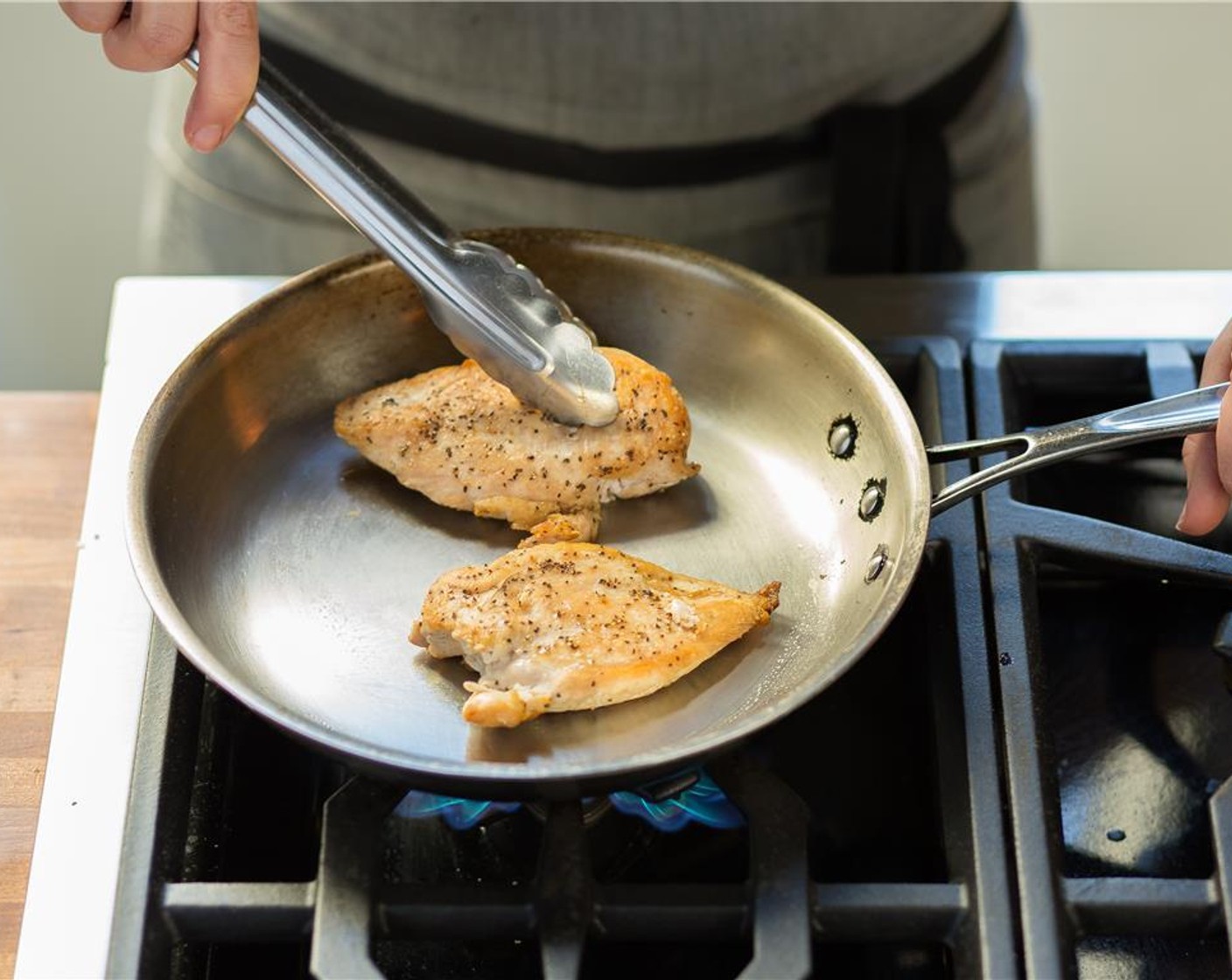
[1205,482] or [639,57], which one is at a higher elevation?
[639,57]

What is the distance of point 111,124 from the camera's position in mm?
2584

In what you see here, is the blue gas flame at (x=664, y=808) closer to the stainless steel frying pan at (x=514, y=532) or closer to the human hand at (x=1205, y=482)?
the stainless steel frying pan at (x=514, y=532)

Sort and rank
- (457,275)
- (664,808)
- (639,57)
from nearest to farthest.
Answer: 1. (664,808)
2. (457,275)
3. (639,57)

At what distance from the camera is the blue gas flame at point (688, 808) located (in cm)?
95

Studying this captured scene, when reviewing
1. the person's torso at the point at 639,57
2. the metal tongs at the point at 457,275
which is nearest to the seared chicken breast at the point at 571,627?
the metal tongs at the point at 457,275

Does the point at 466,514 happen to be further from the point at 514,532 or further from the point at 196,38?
the point at 196,38

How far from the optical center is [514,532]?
1129mm

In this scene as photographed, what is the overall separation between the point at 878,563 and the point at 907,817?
186 mm

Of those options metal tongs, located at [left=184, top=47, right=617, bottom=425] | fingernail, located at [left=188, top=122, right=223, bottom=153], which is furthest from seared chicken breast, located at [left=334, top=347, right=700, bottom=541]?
fingernail, located at [left=188, top=122, right=223, bottom=153]

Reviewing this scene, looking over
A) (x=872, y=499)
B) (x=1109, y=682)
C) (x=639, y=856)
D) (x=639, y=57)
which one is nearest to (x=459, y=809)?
(x=639, y=856)

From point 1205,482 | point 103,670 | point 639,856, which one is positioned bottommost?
point 639,856

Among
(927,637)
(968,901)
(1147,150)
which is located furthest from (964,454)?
(1147,150)

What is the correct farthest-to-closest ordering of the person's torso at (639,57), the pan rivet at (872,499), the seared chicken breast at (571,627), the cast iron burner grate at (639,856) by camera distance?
1. the person's torso at (639,57)
2. the pan rivet at (872,499)
3. the seared chicken breast at (571,627)
4. the cast iron burner grate at (639,856)

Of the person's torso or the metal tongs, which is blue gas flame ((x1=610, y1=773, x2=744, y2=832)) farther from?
the person's torso
